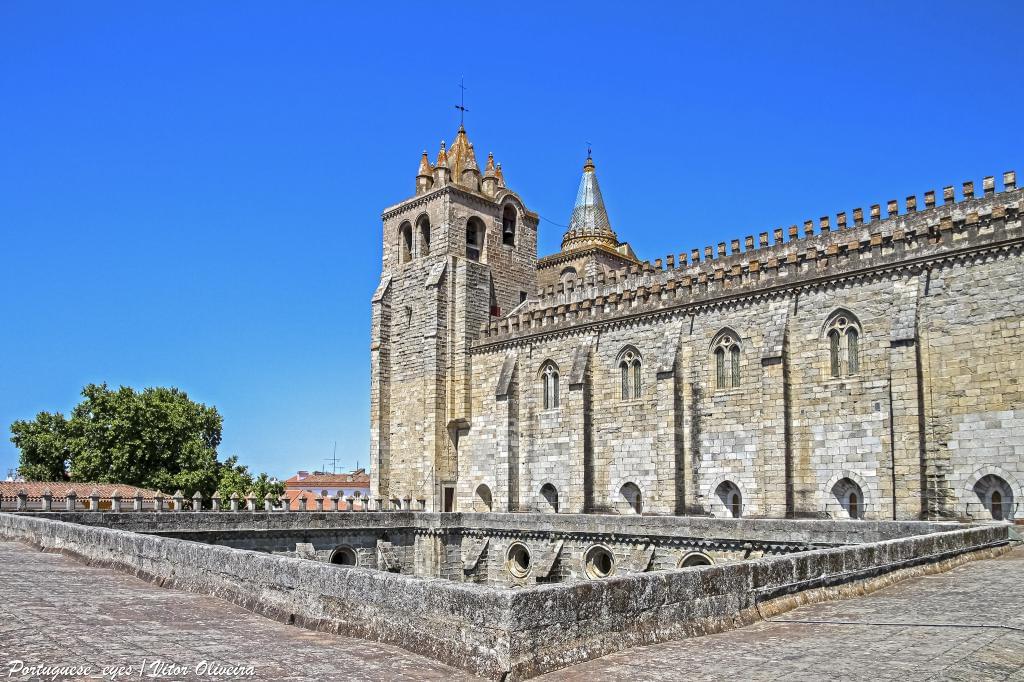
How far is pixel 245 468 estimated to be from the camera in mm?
54688

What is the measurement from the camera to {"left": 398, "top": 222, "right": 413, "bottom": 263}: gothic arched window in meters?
44.9

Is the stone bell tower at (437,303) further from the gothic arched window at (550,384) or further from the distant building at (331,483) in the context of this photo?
the distant building at (331,483)

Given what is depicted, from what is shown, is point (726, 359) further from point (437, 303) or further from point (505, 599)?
point (505, 599)

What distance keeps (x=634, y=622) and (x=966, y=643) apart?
313 centimetres

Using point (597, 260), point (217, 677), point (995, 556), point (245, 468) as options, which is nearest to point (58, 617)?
point (217, 677)

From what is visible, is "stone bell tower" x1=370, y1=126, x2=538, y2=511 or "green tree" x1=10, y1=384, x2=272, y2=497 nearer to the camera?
"stone bell tower" x1=370, y1=126, x2=538, y2=511

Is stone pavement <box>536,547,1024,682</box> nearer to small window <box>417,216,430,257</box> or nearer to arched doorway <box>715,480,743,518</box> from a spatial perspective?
arched doorway <box>715,480,743,518</box>

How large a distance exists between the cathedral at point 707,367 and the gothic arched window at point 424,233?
2.8 inches

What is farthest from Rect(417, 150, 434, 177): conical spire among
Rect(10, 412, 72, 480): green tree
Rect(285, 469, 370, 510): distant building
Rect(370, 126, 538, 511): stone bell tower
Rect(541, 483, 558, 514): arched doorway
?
Rect(285, 469, 370, 510): distant building

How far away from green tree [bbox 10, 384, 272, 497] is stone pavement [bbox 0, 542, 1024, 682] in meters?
40.8

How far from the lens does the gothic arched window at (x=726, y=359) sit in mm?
31136

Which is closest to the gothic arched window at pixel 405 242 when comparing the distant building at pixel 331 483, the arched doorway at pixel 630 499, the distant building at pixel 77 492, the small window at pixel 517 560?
the distant building at pixel 77 492

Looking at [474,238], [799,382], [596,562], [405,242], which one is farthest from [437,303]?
[799,382]

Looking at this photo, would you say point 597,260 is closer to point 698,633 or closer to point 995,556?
point 995,556
